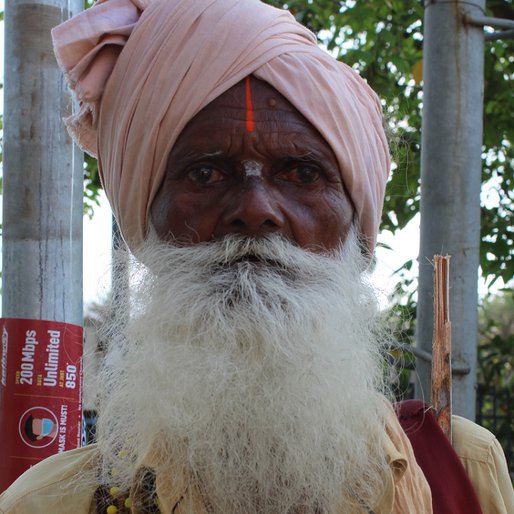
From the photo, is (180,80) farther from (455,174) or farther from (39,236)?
(455,174)

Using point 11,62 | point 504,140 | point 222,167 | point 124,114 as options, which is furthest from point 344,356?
point 504,140

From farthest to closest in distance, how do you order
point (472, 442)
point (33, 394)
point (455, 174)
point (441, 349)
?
point (455, 174) → point (33, 394) → point (441, 349) → point (472, 442)

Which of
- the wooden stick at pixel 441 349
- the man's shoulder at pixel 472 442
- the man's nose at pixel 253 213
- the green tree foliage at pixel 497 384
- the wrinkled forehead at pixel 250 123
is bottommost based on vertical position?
the green tree foliage at pixel 497 384

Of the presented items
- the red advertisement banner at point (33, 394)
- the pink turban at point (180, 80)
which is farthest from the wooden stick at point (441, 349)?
the red advertisement banner at point (33, 394)

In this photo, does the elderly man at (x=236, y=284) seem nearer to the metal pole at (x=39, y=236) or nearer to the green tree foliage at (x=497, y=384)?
the metal pole at (x=39, y=236)

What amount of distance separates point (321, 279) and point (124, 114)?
0.59 meters

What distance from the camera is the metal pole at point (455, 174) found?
3488 millimetres

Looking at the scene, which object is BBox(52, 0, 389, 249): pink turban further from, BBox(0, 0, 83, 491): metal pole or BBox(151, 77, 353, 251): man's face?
BBox(0, 0, 83, 491): metal pole

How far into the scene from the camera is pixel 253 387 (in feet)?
6.21

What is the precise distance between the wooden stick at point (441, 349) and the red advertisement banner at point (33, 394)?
1.11 meters

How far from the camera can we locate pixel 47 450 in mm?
2740

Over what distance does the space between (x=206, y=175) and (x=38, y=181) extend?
106 centimetres

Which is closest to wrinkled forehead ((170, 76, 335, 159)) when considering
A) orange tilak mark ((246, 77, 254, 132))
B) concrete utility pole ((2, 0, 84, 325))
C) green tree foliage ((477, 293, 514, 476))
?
orange tilak mark ((246, 77, 254, 132))

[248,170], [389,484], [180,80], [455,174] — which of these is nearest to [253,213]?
[248,170]
